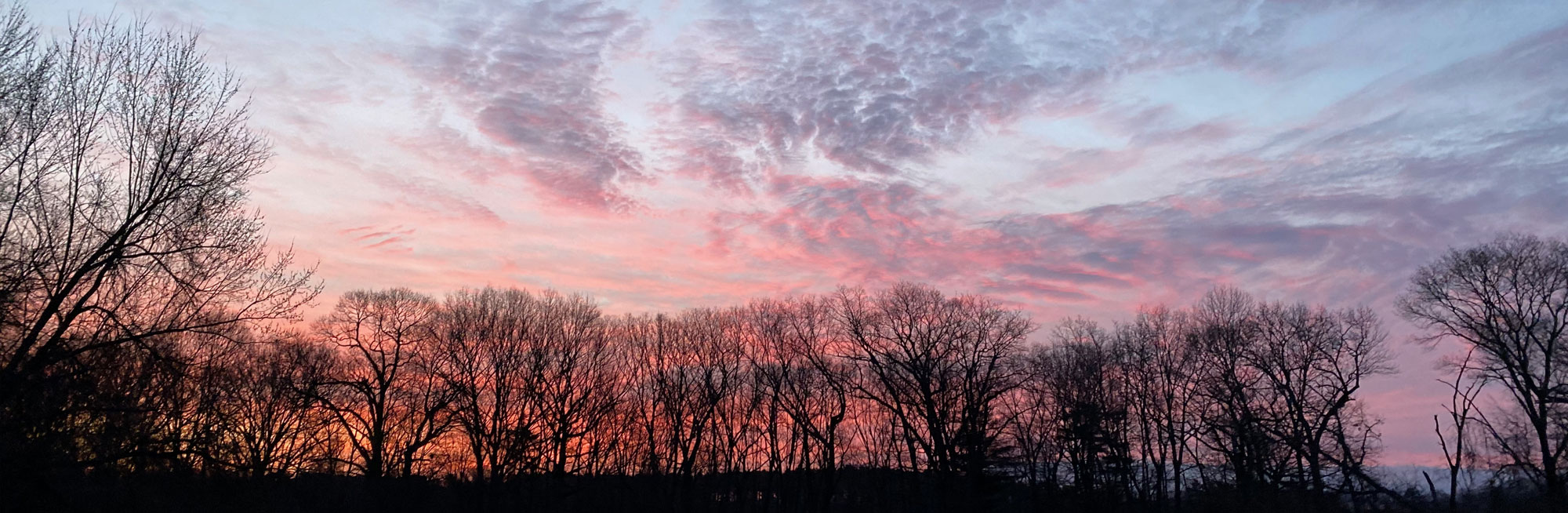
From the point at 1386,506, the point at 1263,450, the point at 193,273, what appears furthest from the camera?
the point at 1263,450

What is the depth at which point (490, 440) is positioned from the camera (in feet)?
164

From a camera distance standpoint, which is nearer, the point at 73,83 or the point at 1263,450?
the point at 73,83

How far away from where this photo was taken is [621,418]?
5484cm

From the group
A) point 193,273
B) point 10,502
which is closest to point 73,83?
point 193,273

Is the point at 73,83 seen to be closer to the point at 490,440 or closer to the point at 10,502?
the point at 10,502

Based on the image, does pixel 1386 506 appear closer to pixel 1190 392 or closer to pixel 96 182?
pixel 1190 392

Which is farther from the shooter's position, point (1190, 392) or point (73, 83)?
point (1190, 392)

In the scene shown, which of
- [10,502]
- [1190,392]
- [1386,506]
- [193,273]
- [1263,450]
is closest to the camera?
[10,502]

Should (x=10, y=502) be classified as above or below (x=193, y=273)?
below

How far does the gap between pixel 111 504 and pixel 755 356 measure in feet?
127

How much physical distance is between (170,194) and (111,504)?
269 inches

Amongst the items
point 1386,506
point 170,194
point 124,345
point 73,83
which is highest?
point 73,83

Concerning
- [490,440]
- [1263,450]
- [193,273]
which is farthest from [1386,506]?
[193,273]

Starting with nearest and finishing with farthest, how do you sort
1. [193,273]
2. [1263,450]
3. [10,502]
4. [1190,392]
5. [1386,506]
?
[10,502] → [193,273] → [1386,506] → [1263,450] → [1190,392]
